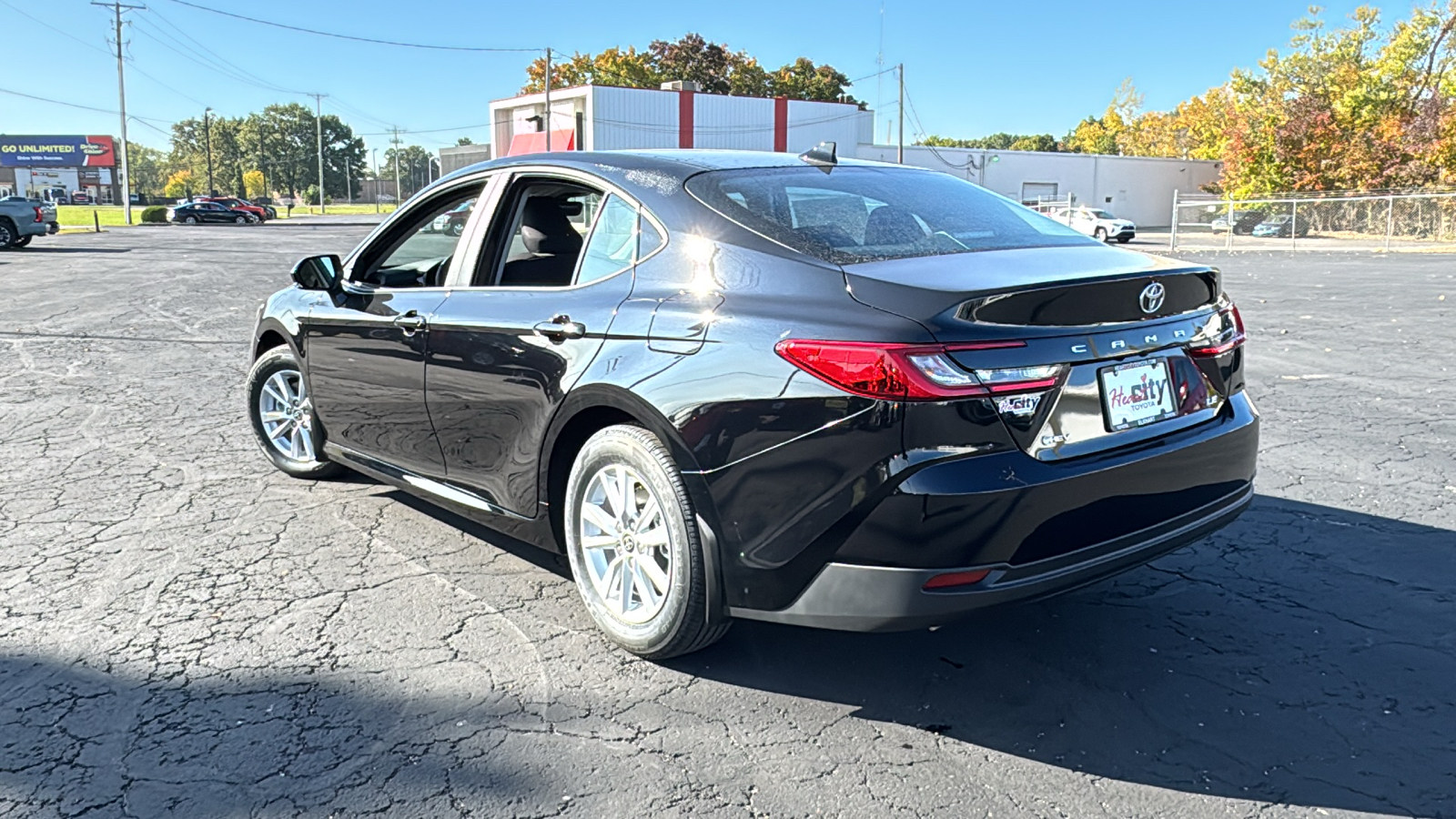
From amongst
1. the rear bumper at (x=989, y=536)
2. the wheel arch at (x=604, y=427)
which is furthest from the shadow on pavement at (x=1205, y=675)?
the wheel arch at (x=604, y=427)

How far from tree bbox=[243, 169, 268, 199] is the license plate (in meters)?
130

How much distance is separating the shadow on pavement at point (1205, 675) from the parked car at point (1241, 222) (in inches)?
1518

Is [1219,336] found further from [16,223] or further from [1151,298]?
[16,223]

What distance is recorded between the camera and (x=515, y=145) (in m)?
59.5

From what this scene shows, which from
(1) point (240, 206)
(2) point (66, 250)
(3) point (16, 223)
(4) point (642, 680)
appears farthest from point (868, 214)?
(1) point (240, 206)

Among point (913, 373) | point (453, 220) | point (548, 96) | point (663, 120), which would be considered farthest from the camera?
point (663, 120)

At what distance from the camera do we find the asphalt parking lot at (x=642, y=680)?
2.65m

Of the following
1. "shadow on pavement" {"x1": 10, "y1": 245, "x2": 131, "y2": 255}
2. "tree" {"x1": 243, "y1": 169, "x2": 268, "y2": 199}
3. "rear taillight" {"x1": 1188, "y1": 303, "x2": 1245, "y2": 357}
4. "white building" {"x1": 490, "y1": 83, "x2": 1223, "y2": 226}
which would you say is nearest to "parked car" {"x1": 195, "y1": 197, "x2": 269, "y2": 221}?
"white building" {"x1": 490, "y1": 83, "x2": 1223, "y2": 226}

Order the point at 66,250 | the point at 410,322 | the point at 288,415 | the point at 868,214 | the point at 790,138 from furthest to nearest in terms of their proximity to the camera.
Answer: the point at 790,138, the point at 66,250, the point at 288,415, the point at 410,322, the point at 868,214

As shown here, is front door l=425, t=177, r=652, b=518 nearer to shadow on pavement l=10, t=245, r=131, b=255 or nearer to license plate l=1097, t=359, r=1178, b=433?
license plate l=1097, t=359, r=1178, b=433

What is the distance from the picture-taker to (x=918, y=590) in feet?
8.80

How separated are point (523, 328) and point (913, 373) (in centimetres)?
151

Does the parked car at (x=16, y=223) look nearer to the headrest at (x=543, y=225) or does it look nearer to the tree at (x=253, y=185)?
the headrest at (x=543, y=225)

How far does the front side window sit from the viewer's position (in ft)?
14.2
